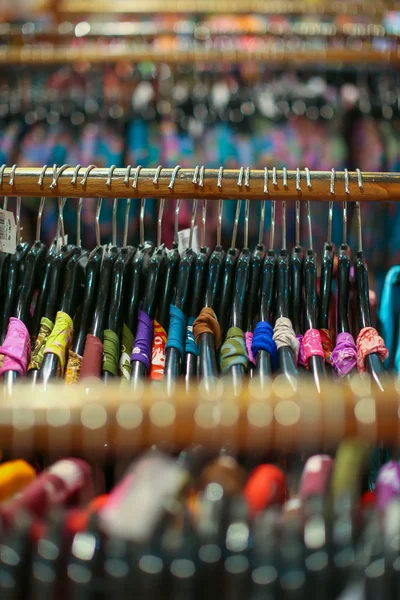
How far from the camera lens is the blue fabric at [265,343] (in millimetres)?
855

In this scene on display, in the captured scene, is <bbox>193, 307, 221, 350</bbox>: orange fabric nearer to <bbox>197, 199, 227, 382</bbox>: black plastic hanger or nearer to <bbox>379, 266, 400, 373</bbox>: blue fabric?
<bbox>197, 199, 227, 382</bbox>: black plastic hanger

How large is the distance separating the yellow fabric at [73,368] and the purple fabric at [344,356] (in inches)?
14.7

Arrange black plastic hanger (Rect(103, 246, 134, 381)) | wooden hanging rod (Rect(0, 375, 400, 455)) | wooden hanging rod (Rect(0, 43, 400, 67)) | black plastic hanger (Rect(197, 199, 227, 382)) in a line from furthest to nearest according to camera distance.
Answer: wooden hanging rod (Rect(0, 43, 400, 67)) → black plastic hanger (Rect(103, 246, 134, 381)) → black plastic hanger (Rect(197, 199, 227, 382)) → wooden hanging rod (Rect(0, 375, 400, 455))

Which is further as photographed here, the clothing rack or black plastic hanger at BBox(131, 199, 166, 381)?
the clothing rack

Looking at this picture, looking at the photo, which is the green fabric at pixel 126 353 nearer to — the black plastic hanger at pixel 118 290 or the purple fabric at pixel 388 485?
the black plastic hanger at pixel 118 290

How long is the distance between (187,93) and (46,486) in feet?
4.86

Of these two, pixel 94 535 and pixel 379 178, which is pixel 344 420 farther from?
pixel 379 178

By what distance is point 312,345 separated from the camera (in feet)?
2.87

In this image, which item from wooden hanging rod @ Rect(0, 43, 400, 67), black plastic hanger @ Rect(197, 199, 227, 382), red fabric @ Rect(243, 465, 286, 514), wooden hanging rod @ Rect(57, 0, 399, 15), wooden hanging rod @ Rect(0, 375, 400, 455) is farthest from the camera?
wooden hanging rod @ Rect(57, 0, 399, 15)

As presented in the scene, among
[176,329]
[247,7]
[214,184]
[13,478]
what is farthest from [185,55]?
[13,478]

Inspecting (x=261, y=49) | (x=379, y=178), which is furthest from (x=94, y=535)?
(x=261, y=49)

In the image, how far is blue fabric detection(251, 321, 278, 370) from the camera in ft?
2.81

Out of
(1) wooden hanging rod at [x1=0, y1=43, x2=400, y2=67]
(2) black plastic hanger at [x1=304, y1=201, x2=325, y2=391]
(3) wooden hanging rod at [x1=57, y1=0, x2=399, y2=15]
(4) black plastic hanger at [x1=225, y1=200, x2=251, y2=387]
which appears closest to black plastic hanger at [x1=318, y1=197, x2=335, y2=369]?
(2) black plastic hanger at [x1=304, y1=201, x2=325, y2=391]

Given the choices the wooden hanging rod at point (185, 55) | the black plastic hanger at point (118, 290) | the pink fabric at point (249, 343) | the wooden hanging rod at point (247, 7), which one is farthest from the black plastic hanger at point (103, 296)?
the wooden hanging rod at point (247, 7)
